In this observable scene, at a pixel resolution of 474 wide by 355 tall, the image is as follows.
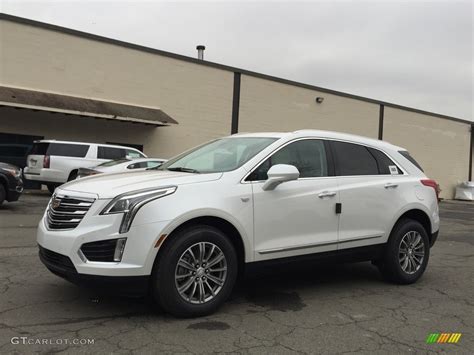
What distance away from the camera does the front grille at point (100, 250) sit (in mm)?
3871

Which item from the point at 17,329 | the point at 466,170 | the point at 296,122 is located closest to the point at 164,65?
the point at 296,122

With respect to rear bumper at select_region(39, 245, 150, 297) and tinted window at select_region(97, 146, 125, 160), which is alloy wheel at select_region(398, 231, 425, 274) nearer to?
rear bumper at select_region(39, 245, 150, 297)

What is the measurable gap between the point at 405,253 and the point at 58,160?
39.9 ft

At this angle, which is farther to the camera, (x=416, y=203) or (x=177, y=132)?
(x=177, y=132)

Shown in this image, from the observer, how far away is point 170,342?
367 cm

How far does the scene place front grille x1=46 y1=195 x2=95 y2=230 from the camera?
4.02m

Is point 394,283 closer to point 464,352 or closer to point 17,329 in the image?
point 464,352

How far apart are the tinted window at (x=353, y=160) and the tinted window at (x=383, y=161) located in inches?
2.7

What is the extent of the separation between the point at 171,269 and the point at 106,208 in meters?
0.74

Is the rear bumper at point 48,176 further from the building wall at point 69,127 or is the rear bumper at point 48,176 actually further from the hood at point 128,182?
the hood at point 128,182

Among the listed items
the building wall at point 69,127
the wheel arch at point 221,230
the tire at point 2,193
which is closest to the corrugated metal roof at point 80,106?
the building wall at point 69,127

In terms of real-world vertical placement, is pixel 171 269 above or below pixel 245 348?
above

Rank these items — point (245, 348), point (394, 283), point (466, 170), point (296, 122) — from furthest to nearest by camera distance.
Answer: point (466, 170), point (296, 122), point (394, 283), point (245, 348)

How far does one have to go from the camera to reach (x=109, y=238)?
3.86 m
